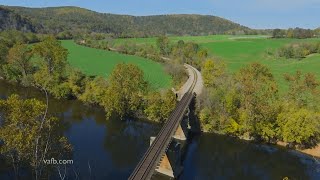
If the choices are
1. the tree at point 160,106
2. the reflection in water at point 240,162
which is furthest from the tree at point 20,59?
the reflection in water at point 240,162

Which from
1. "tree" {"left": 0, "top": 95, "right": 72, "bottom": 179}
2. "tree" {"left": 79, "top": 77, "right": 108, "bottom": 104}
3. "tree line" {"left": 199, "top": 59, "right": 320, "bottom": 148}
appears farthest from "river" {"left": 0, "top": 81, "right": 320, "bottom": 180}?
"tree" {"left": 0, "top": 95, "right": 72, "bottom": 179}

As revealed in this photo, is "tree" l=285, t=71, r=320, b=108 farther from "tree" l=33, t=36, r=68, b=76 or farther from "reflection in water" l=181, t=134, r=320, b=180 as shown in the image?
"tree" l=33, t=36, r=68, b=76

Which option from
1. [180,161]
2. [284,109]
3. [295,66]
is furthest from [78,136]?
[295,66]

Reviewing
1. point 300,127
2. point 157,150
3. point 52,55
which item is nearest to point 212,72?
point 300,127

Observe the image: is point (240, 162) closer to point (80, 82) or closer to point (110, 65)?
point (80, 82)

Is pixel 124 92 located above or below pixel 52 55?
below

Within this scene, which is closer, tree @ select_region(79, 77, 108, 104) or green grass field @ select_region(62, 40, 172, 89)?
tree @ select_region(79, 77, 108, 104)
